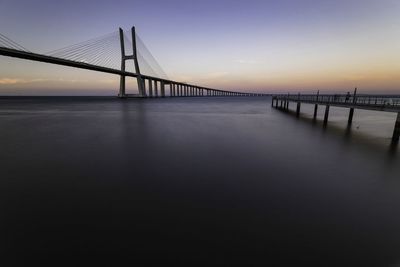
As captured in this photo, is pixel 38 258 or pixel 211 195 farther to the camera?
pixel 211 195

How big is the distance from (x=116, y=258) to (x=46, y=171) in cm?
518

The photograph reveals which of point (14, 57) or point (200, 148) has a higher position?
point (14, 57)

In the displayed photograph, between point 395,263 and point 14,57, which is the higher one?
point 14,57

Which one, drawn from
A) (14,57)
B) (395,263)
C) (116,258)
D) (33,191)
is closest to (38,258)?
(116,258)

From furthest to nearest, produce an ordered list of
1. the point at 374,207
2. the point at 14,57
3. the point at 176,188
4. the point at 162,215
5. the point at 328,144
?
the point at 14,57
the point at 328,144
the point at 176,188
the point at 374,207
the point at 162,215

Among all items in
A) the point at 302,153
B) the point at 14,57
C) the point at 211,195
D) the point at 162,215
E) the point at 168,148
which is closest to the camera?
the point at 162,215

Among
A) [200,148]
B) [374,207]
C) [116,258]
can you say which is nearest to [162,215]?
[116,258]

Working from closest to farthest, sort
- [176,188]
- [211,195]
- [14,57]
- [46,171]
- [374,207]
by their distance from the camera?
[374,207] → [211,195] → [176,188] → [46,171] → [14,57]

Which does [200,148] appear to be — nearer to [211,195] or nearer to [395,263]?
[211,195]

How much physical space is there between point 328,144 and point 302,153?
2.79 metres

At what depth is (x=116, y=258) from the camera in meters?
3.13

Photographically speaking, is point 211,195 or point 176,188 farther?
point 176,188

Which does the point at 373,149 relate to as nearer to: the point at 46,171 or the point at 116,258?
the point at 116,258

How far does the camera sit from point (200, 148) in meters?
10.2
